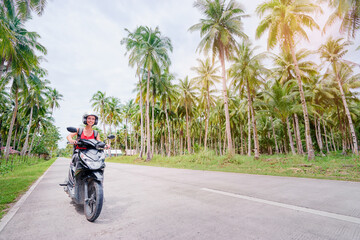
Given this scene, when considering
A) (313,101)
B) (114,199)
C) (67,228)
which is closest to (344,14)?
(313,101)

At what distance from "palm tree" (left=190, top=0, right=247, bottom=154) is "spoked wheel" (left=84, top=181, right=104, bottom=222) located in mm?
14012

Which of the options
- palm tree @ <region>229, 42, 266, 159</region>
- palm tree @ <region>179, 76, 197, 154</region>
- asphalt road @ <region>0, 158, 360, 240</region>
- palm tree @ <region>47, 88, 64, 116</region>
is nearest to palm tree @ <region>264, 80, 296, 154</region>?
palm tree @ <region>229, 42, 266, 159</region>

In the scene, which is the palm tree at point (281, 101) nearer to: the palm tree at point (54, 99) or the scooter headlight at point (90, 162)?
the scooter headlight at point (90, 162)

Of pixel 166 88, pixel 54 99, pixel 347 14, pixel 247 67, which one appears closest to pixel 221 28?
pixel 247 67

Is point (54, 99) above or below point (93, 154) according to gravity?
above

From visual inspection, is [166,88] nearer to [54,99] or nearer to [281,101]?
[281,101]

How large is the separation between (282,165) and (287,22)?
12.0 m

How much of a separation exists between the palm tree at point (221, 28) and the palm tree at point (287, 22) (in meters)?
2.00

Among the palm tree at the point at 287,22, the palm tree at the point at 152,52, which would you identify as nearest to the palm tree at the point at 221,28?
the palm tree at the point at 287,22

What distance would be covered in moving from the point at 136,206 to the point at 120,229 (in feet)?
3.65

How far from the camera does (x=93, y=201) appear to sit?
3.16 meters

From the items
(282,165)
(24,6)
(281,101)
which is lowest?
(282,165)

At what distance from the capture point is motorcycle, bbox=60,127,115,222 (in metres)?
3.05

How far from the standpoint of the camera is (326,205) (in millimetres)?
3461
